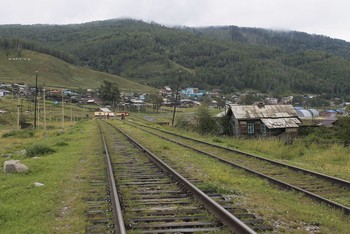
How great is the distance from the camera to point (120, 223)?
6523 millimetres

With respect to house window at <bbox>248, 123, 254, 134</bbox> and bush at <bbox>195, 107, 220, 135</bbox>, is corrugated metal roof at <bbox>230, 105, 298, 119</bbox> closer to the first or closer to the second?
house window at <bbox>248, 123, 254, 134</bbox>

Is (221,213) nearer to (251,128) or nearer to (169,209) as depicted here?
(169,209)

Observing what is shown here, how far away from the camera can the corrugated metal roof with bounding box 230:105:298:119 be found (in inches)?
2261

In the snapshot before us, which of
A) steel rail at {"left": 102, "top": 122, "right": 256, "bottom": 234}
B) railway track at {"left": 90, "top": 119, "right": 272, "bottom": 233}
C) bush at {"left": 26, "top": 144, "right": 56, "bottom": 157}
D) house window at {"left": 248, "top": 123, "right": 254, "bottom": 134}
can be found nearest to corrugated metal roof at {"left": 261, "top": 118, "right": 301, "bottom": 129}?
house window at {"left": 248, "top": 123, "right": 254, "bottom": 134}

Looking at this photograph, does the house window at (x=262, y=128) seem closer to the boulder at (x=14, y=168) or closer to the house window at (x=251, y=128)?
the house window at (x=251, y=128)

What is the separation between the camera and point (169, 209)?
7.90 m

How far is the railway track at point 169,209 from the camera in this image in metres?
6.66

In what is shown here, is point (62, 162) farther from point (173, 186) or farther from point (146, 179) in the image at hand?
point (173, 186)

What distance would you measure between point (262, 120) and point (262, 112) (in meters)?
2.27

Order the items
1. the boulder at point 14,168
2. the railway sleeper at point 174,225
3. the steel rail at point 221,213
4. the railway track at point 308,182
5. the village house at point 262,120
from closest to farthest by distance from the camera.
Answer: the steel rail at point 221,213 → the railway sleeper at point 174,225 → the railway track at point 308,182 → the boulder at point 14,168 → the village house at point 262,120

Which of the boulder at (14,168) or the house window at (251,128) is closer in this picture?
the boulder at (14,168)

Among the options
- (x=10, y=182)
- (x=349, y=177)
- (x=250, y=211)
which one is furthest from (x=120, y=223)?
(x=349, y=177)

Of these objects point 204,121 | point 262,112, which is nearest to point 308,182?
point 204,121

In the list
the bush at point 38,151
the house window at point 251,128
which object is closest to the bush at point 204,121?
the house window at point 251,128
